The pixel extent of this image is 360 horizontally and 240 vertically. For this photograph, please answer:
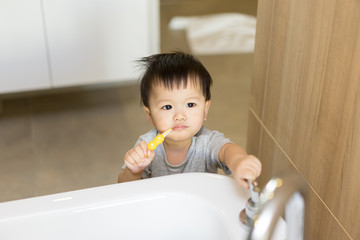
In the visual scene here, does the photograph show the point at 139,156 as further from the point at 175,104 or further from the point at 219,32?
the point at 219,32

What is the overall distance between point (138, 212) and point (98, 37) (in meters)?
1.16

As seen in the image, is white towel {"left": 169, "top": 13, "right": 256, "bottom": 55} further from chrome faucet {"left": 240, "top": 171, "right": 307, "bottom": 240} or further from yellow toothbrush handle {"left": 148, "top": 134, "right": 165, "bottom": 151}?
chrome faucet {"left": 240, "top": 171, "right": 307, "bottom": 240}

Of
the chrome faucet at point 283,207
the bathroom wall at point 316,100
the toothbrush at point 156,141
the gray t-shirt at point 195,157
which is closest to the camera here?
the chrome faucet at point 283,207

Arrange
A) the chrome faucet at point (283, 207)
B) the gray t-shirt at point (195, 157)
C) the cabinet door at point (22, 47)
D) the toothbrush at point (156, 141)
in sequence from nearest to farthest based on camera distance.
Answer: the chrome faucet at point (283, 207)
the toothbrush at point (156, 141)
the gray t-shirt at point (195, 157)
the cabinet door at point (22, 47)

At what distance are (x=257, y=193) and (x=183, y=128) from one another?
29 centimetres

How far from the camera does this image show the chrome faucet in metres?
0.49

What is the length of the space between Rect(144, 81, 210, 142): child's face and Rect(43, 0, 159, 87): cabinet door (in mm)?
951

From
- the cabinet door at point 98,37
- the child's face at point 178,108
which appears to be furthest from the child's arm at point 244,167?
the cabinet door at point 98,37

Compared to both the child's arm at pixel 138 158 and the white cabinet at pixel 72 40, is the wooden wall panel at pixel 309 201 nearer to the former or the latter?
the child's arm at pixel 138 158

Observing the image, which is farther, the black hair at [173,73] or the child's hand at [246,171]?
the black hair at [173,73]

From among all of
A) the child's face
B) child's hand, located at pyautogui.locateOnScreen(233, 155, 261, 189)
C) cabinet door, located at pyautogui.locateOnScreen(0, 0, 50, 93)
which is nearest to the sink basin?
child's hand, located at pyautogui.locateOnScreen(233, 155, 261, 189)

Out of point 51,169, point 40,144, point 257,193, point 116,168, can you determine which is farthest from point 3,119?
point 257,193

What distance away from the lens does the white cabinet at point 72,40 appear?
1739 mm

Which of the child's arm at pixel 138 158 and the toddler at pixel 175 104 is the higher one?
the toddler at pixel 175 104
